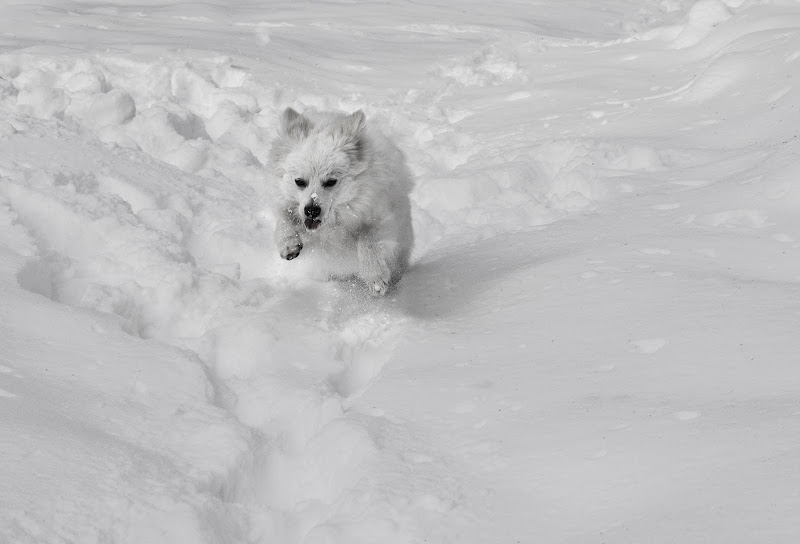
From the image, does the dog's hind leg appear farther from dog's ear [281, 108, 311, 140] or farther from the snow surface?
dog's ear [281, 108, 311, 140]

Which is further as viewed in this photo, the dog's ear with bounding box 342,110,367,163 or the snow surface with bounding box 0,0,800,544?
the dog's ear with bounding box 342,110,367,163

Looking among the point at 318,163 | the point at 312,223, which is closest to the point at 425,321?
the point at 312,223

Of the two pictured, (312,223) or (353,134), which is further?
(353,134)

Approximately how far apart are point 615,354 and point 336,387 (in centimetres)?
155

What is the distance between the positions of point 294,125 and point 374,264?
1162mm

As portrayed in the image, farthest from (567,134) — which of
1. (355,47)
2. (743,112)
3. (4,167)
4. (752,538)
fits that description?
(752,538)

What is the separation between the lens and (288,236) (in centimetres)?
546

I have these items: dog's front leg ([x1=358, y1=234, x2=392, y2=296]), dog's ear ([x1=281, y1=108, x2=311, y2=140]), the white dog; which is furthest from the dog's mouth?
dog's ear ([x1=281, y1=108, x2=311, y2=140])

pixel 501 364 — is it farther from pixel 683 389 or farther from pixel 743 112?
pixel 743 112

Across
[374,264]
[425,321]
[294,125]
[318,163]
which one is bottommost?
[425,321]

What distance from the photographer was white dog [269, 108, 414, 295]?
5.46 metres

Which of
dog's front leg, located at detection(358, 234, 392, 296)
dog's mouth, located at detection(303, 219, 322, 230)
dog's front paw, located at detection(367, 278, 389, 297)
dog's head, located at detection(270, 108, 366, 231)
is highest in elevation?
dog's head, located at detection(270, 108, 366, 231)

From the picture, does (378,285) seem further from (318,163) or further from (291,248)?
(318,163)

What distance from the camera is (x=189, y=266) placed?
5.48 meters
